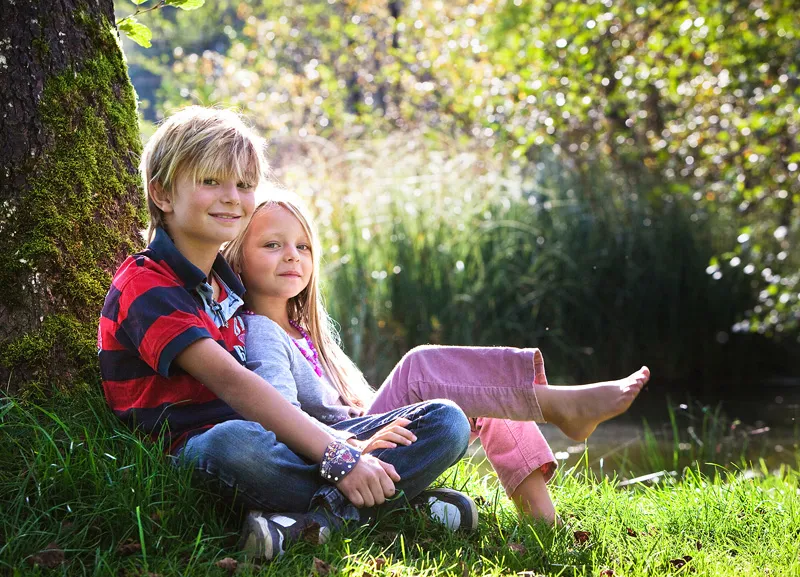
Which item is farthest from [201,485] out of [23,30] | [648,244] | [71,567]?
[648,244]

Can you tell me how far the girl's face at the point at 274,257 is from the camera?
111 inches

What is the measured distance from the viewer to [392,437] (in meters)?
2.38

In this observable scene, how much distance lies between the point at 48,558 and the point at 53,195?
1.14m

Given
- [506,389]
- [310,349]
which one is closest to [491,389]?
[506,389]

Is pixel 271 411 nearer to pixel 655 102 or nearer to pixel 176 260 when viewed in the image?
pixel 176 260

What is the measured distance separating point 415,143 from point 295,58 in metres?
8.19

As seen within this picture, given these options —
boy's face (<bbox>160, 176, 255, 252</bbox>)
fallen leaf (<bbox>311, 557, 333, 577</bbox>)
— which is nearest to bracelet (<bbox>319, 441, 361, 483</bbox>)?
fallen leaf (<bbox>311, 557, 333, 577</bbox>)

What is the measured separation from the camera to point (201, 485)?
7.63ft

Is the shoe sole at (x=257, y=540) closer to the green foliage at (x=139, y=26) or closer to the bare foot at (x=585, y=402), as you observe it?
the bare foot at (x=585, y=402)

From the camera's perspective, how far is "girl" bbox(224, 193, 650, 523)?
2.58 m

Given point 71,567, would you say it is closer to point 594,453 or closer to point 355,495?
point 355,495

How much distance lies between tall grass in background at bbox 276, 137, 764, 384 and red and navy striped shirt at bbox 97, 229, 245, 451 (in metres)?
3.71

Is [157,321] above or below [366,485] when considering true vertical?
above

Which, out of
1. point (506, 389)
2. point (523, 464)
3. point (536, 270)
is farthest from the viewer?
point (536, 270)
